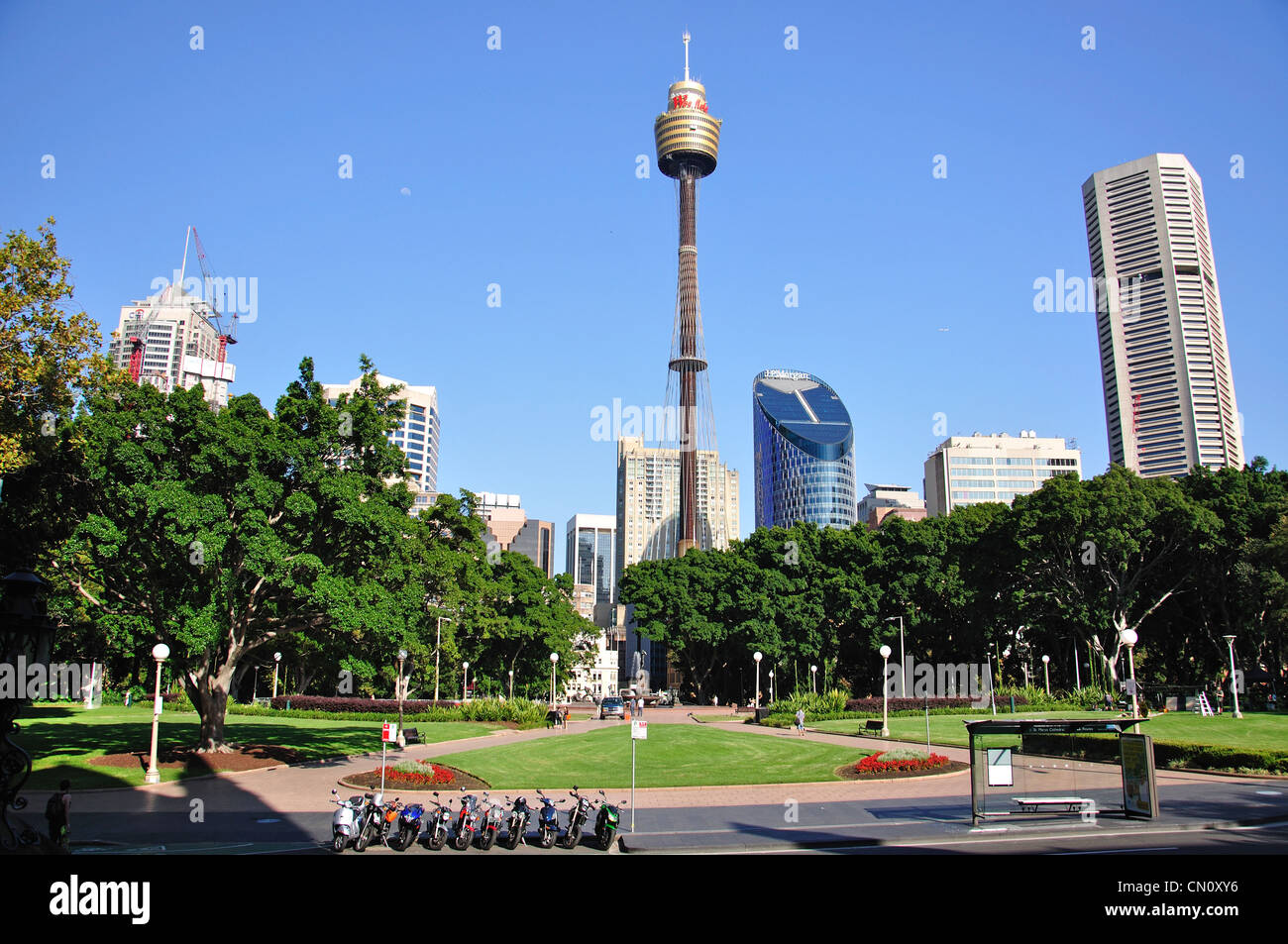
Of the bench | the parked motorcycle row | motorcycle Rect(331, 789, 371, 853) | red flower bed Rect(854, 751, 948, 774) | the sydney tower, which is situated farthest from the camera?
the sydney tower

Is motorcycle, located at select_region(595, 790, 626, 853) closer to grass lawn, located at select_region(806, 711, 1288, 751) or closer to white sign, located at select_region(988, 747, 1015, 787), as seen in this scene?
white sign, located at select_region(988, 747, 1015, 787)

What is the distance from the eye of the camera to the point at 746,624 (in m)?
75.5

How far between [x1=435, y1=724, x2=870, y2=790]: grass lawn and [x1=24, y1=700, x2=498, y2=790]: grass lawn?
859cm

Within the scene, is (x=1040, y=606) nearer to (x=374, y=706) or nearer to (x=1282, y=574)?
(x=1282, y=574)

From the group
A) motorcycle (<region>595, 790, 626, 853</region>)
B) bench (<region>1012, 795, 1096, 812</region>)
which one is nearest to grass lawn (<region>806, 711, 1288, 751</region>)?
bench (<region>1012, 795, 1096, 812</region>)

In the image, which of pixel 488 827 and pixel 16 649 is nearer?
pixel 16 649

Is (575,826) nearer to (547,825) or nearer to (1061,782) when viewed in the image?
(547,825)

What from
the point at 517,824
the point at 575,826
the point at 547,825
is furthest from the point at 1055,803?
the point at 517,824

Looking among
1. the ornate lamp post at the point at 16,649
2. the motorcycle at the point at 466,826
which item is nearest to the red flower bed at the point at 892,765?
the motorcycle at the point at 466,826

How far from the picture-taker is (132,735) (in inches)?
1558

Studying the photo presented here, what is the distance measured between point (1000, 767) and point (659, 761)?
584 inches

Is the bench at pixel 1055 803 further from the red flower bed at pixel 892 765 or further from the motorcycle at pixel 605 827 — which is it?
the motorcycle at pixel 605 827

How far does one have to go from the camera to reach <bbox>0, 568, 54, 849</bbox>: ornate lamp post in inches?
459
